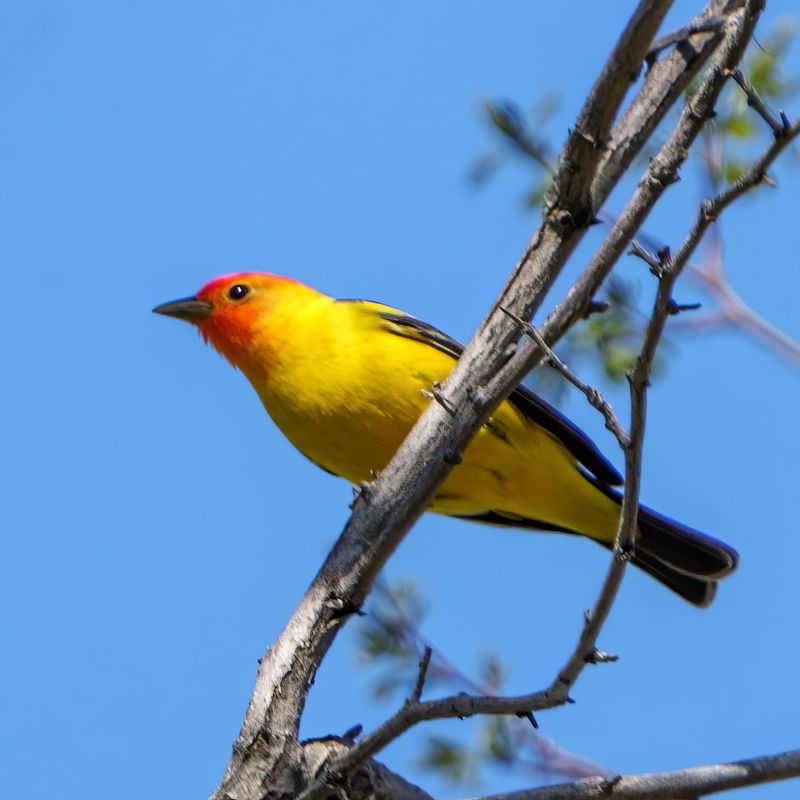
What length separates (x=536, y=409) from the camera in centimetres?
514

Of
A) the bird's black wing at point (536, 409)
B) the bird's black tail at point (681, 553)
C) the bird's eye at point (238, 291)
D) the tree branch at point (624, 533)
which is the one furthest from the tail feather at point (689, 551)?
the tree branch at point (624, 533)

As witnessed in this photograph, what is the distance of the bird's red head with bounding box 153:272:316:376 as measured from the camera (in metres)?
5.41

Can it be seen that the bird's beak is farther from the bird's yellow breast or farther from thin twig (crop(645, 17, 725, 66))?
thin twig (crop(645, 17, 725, 66))

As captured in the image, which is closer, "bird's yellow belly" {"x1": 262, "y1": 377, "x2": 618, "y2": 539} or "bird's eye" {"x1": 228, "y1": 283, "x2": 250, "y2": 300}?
"bird's yellow belly" {"x1": 262, "y1": 377, "x2": 618, "y2": 539}

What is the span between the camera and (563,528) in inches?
217

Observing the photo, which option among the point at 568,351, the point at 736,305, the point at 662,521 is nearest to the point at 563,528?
the point at 662,521

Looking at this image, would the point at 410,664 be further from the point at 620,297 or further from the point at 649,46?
the point at 649,46

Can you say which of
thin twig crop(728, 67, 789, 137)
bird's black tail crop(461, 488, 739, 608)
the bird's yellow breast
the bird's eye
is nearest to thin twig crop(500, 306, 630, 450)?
thin twig crop(728, 67, 789, 137)

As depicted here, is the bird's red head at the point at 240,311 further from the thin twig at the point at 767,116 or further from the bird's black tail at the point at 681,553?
the thin twig at the point at 767,116

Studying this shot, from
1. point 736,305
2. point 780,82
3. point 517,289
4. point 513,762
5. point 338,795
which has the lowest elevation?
point 338,795

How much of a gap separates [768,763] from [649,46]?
73.5 inches

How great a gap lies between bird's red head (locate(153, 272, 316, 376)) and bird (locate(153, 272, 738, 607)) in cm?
1

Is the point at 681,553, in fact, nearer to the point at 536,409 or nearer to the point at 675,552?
the point at 675,552

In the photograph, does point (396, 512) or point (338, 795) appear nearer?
point (338, 795)
